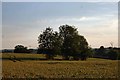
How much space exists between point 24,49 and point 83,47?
4563cm

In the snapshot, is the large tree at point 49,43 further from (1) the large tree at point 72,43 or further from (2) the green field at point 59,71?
(2) the green field at point 59,71

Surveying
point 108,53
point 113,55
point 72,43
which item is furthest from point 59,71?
point 108,53

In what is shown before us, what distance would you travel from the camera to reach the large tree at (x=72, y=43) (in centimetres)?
9350

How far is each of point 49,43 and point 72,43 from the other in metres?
8.85

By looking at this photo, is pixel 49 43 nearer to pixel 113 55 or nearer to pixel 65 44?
pixel 65 44

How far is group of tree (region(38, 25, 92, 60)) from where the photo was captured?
9406 cm

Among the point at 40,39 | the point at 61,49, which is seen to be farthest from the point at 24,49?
the point at 61,49

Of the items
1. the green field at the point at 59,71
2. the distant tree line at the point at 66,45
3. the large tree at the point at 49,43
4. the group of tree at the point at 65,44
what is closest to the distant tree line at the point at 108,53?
the distant tree line at the point at 66,45

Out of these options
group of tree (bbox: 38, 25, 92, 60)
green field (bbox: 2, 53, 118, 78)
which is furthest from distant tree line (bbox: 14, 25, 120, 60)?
green field (bbox: 2, 53, 118, 78)

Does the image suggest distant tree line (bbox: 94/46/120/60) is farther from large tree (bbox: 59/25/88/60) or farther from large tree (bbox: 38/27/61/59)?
large tree (bbox: 38/27/61/59)

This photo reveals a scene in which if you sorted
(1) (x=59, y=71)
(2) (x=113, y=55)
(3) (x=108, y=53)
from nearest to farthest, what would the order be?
(1) (x=59, y=71) → (2) (x=113, y=55) → (3) (x=108, y=53)

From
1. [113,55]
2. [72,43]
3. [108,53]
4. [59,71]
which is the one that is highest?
[72,43]

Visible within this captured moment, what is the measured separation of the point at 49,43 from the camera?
325ft

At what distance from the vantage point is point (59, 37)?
99.1 metres
